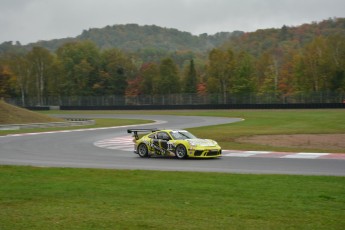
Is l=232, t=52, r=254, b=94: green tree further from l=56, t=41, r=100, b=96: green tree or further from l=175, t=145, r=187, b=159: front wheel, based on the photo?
l=175, t=145, r=187, b=159: front wheel

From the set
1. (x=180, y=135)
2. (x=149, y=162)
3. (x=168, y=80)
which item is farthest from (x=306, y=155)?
(x=168, y=80)

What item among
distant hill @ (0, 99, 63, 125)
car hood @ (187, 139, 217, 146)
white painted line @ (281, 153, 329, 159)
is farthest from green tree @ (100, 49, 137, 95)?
white painted line @ (281, 153, 329, 159)

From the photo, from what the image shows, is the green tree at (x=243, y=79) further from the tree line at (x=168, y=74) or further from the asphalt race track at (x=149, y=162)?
the asphalt race track at (x=149, y=162)

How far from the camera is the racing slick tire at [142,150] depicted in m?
22.5

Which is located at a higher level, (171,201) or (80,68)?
(80,68)

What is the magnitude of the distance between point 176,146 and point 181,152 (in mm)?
346

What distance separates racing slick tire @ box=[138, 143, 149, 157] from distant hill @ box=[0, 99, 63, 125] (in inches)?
1140

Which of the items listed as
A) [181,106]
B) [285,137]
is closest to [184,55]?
[181,106]

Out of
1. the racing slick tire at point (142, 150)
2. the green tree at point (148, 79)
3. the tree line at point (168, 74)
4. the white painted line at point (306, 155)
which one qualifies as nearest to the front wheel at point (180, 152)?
the racing slick tire at point (142, 150)

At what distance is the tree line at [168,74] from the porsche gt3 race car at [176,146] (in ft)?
263

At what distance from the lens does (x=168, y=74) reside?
4572 inches

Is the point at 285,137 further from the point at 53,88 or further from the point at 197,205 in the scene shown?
the point at 53,88

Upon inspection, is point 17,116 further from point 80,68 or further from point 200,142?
point 80,68

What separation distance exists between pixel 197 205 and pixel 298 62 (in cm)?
9924
